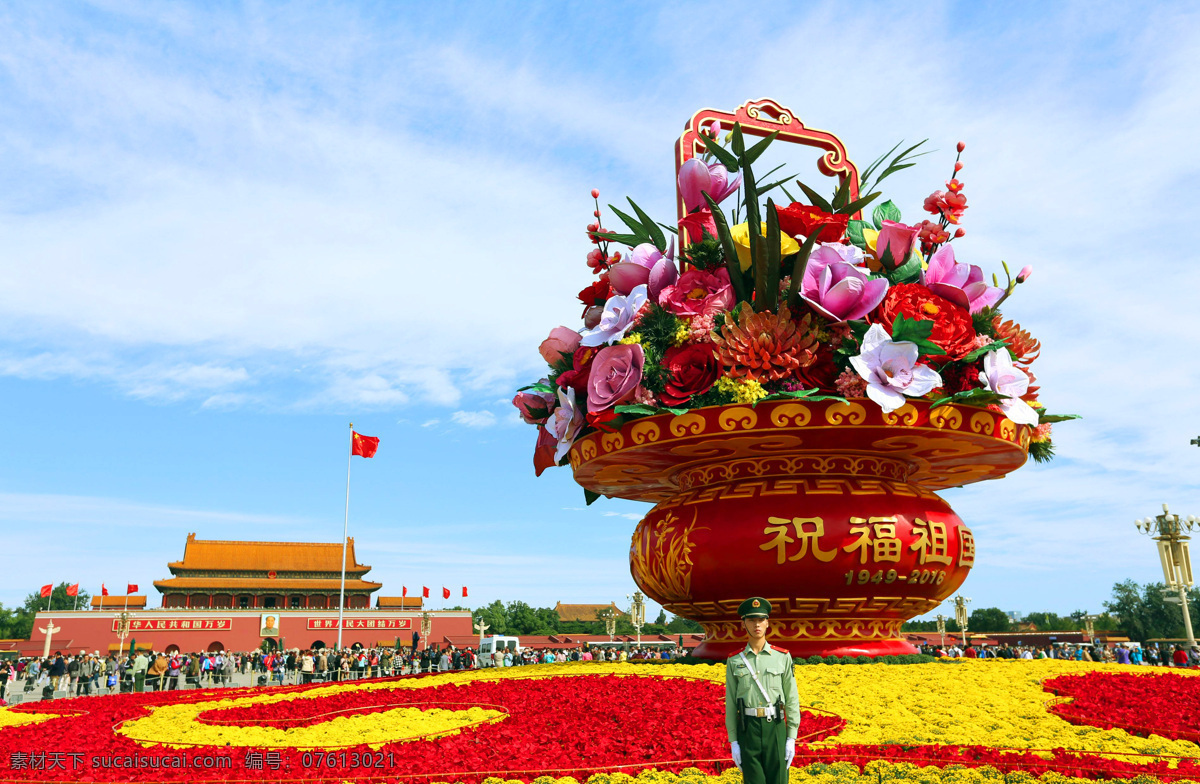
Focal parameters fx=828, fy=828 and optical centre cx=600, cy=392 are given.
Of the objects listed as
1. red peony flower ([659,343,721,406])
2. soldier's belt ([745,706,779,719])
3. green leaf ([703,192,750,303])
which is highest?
green leaf ([703,192,750,303])

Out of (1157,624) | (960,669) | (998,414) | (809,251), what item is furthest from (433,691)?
(1157,624)

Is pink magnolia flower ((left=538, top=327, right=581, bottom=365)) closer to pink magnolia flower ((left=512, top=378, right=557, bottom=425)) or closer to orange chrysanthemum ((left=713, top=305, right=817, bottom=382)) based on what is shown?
pink magnolia flower ((left=512, top=378, right=557, bottom=425))

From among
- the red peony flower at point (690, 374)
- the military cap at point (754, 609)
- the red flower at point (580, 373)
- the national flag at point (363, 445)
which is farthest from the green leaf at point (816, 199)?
the national flag at point (363, 445)

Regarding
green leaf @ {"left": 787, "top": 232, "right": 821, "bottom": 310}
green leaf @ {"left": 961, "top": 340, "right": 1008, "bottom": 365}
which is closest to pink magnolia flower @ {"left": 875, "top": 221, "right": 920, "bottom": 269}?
green leaf @ {"left": 787, "top": 232, "right": 821, "bottom": 310}

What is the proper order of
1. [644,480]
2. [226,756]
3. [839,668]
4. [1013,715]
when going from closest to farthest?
[226,756] → [1013,715] → [839,668] → [644,480]

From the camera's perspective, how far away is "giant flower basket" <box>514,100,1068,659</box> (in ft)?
22.8

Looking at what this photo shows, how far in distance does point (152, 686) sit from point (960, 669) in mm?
21006

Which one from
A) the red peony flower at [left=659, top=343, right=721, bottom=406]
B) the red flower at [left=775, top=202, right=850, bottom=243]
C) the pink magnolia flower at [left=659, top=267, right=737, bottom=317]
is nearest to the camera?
the red peony flower at [left=659, top=343, right=721, bottom=406]

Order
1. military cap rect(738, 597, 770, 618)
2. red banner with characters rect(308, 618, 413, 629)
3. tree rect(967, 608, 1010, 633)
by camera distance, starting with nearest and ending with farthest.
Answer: military cap rect(738, 597, 770, 618) < red banner with characters rect(308, 618, 413, 629) < tree rect(967, 608, 1010, 633)

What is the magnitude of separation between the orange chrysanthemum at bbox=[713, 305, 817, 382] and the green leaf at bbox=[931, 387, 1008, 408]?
3.65 feet

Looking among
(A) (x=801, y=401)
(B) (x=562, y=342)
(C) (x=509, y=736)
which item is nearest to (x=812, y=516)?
(A) (x=801, y=401)

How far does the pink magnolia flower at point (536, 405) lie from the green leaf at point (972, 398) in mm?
3944

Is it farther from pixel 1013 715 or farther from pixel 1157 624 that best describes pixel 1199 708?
pixel 1157 624

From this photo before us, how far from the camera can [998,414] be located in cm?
723
